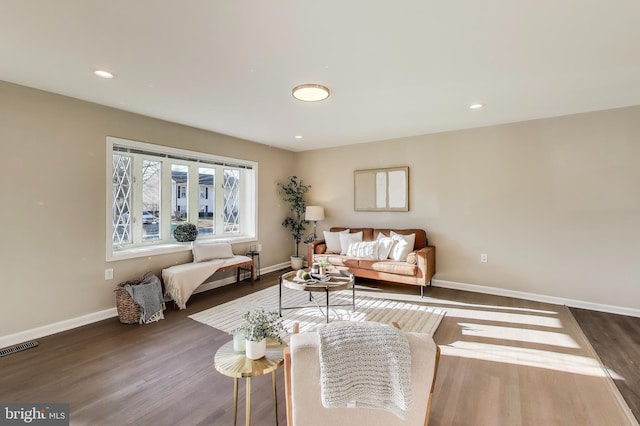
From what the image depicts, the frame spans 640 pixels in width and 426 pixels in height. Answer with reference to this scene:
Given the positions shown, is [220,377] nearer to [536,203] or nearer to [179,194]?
[179,194]

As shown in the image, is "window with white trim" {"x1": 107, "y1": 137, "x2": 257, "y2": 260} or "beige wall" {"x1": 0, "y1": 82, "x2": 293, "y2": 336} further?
"window with white trim" {"x1": 107, "y1": 137, "x2": 257, "y2": 260}

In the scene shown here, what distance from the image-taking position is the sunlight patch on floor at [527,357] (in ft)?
7.38

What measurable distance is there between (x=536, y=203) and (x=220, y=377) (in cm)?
430

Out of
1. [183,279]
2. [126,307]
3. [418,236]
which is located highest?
[418,236]

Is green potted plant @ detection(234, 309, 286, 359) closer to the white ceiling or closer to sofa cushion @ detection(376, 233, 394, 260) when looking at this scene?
the white ceiling

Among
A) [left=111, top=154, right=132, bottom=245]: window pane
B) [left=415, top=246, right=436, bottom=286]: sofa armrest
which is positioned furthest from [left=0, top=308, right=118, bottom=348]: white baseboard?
[left=415, top=246, right=436, bottom=286]: sofa armrest

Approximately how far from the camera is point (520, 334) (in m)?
2.82

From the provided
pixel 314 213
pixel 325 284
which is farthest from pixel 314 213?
pixel 325 284

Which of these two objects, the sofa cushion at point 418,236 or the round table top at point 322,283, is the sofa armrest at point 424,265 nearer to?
the sofa cushion at point 418,236

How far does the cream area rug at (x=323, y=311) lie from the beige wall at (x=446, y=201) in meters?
1.13

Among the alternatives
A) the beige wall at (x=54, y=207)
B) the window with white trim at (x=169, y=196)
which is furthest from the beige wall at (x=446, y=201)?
the window with white trim at (x=169, y=196)

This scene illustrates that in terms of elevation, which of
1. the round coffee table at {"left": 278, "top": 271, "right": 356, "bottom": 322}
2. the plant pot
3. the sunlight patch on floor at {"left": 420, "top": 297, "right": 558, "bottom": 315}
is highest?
the round coffee table at {"left": 278, "top": 271, "right": 356, "bottom": 322}

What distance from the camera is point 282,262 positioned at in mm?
5824

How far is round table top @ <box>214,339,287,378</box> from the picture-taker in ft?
4.55
